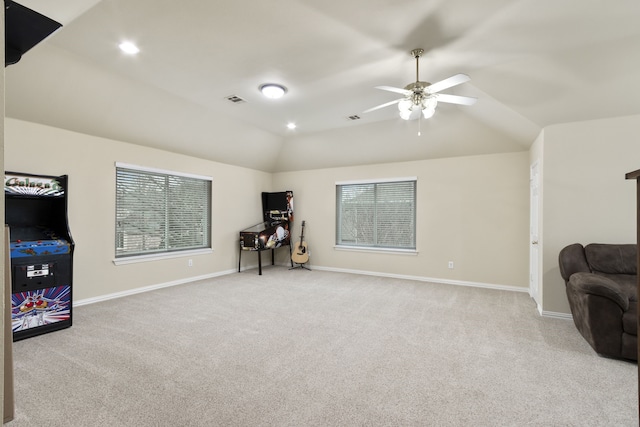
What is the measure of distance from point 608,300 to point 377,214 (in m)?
3.84

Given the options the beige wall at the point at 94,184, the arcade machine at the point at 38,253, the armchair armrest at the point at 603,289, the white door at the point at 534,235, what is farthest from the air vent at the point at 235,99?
the armchair armrest at the point at 603,289

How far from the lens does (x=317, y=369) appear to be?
7.95 feet

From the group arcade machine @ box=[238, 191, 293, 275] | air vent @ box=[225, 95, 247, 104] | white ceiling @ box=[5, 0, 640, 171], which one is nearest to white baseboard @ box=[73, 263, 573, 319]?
arcade machine @ box=[238, 191, 293, 275]

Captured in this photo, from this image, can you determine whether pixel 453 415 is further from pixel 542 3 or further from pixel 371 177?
pixel 371 177

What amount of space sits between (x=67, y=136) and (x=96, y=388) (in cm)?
324

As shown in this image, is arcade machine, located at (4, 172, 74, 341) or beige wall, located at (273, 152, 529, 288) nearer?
arcade machine, located at (4, 172, 74, 341)

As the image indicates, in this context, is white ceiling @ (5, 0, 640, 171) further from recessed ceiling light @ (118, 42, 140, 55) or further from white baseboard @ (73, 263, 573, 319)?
white baseboard @ (73, 263, 573, 319)

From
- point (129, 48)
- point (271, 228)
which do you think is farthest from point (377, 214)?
point (129, 48)

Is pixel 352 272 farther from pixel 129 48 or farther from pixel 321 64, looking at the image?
pixel 129 48

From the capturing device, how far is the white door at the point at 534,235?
159 inches

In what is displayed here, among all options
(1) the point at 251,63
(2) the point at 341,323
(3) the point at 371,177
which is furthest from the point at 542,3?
(3) the point at 371,177

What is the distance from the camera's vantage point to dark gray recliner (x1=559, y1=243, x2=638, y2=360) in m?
2.53

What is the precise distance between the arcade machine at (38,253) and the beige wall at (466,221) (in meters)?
4.55

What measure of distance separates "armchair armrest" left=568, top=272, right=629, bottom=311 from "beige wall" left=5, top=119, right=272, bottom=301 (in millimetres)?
5254
